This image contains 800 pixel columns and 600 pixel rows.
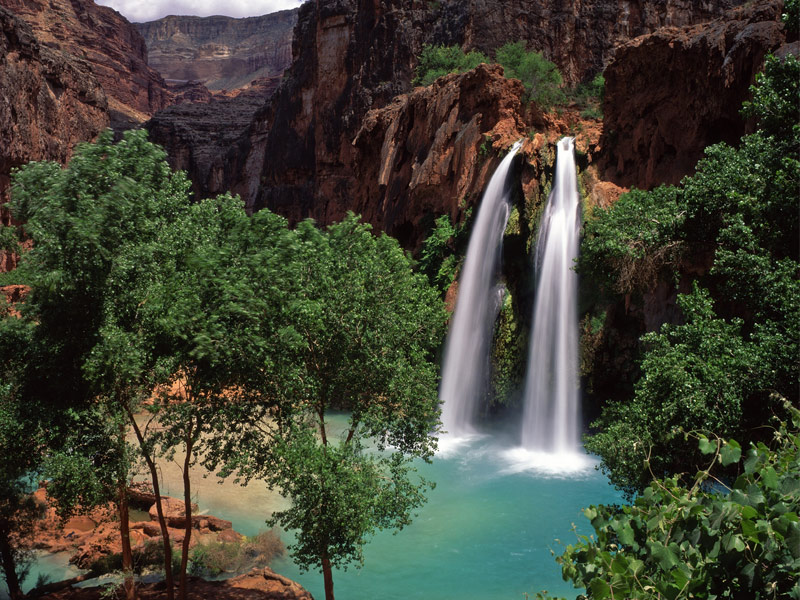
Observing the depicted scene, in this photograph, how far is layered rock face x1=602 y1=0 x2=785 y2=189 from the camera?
54.4ft

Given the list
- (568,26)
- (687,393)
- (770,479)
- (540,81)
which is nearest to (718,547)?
(770,479)

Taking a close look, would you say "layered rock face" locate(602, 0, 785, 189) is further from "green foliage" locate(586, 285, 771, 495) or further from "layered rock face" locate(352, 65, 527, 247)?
"green foliage" locate(586, 285, 771, 495)

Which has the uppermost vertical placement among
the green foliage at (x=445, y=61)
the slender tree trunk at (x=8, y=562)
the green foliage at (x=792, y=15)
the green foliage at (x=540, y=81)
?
the green foliage at (x=445, y=61)

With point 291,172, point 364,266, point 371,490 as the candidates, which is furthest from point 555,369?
point 291,172

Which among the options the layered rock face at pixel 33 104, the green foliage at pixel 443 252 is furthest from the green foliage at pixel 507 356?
the layered rock face at pixel 33 104

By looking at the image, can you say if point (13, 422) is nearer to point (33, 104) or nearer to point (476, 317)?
point (476, 317)

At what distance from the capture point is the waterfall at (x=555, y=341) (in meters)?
21.9

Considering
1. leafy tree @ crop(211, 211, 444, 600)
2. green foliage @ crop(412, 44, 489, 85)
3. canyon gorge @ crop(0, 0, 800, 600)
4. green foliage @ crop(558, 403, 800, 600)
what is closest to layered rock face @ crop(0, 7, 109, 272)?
canyon gorge @ crop(0, 0, 800, 600)

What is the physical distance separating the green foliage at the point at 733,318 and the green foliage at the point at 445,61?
88.5ft

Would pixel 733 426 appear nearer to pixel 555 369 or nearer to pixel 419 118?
pixel 555 369

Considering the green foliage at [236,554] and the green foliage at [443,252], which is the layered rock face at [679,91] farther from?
the green foliage at [236,554]

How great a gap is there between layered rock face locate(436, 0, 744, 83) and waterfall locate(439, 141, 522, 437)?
16.8 m

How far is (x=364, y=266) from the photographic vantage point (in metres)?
11.1

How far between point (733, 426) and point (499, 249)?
1615 cm
